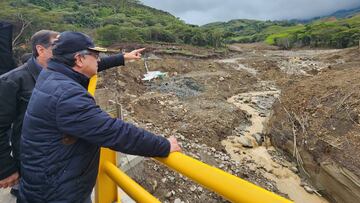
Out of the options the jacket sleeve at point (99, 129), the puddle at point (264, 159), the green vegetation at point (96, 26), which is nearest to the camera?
the jacket sleeve at point (99, 129)

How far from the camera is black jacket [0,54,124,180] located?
248cm

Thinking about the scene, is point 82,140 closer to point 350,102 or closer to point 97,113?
point 97,113

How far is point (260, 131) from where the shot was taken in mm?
11805

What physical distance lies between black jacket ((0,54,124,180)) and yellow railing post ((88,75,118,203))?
0.68 meters

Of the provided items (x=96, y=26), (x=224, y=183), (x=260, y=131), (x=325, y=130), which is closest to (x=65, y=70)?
(x=224, y=183)

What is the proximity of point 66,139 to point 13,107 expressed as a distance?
0.87 meters

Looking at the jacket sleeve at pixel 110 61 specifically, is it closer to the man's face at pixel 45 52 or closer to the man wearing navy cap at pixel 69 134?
the man's face at pixel 45 52

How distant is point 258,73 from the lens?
23.6m

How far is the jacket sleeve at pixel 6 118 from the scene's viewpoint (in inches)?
97.2

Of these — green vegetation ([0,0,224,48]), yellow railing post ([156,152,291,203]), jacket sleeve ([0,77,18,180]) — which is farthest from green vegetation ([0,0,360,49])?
yellow railing post ([156,152,291,203])

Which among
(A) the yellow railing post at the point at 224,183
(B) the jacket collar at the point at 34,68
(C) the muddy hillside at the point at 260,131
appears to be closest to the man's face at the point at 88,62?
(A) the yellow railing post at the point at 224,183

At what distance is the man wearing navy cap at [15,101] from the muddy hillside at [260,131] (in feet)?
2.59

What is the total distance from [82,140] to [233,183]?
969mm

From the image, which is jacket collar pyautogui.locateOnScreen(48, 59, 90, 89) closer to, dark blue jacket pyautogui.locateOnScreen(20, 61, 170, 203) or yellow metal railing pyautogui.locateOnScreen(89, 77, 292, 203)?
dark blue jacket pyautogui.locateOnScreen(20, 61, 170, 203)
